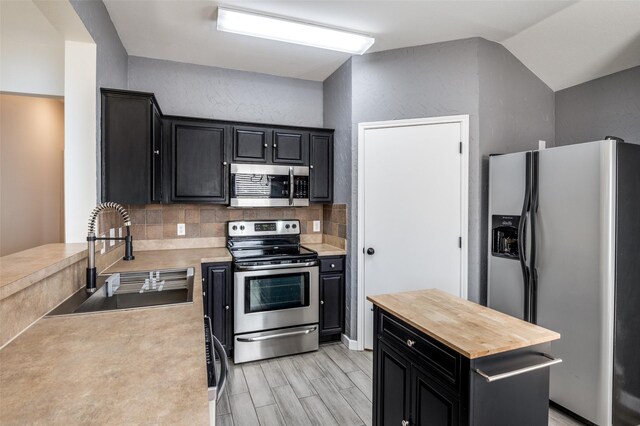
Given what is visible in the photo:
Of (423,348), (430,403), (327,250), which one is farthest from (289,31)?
(430,403)

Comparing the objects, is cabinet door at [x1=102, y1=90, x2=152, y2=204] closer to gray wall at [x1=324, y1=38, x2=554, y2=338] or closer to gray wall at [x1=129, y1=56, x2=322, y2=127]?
gray wall at [x1=129, y1=56, x2=322, y2=127]

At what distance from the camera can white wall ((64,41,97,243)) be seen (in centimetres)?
218

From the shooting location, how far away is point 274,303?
302cm

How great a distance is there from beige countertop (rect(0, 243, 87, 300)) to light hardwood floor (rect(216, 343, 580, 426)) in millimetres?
1343

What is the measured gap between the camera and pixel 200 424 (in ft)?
2.39

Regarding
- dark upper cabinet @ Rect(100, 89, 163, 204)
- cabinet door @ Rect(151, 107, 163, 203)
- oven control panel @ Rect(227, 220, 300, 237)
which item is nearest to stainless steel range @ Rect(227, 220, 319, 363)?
oven control panel @ Rect(227, 220, 300, 237)

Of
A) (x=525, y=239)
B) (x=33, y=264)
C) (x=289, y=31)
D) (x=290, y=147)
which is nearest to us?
(x=33, y=264)

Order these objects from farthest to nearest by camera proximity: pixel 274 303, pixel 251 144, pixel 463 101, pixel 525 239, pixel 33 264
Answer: pixel 251 144, pixel 274 303, pixel 463 101, pixel 525 239, pixel 33 264

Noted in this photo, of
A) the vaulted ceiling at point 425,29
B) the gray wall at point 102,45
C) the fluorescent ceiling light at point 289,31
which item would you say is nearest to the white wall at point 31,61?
the gray wall at point 102,45

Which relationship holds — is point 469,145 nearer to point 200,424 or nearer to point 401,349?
point 401,349

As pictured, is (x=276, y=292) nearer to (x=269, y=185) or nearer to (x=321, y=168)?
(x=269, y=185)

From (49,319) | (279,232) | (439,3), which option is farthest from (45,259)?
(439,3)

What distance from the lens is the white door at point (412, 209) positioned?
2840 mm

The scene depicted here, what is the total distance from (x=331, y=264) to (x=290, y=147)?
124cm
